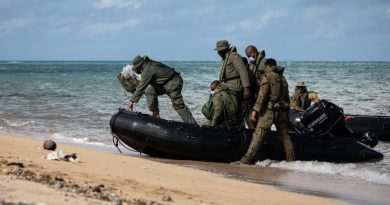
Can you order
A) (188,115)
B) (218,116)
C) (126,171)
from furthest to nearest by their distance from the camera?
(188,115) < (218,116) < (126,171)

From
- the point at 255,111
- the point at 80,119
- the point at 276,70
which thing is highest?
the point at 276,70

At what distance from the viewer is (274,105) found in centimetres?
910

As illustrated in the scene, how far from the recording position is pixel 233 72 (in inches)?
380

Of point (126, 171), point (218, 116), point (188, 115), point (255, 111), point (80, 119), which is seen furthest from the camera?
point (80, 119)

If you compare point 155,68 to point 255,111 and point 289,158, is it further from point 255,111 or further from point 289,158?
point 289,158

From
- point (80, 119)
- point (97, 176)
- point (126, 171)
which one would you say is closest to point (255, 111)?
point (126, 171)

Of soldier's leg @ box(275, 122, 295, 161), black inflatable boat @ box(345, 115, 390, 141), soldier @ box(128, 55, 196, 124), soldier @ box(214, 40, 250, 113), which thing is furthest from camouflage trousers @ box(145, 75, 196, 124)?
black inflatable boat @ box(345, 115, 390, 141)

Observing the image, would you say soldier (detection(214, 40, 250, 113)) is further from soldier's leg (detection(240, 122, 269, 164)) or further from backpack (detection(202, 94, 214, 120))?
soldier's leg (detection(240, 122, 269, 164))

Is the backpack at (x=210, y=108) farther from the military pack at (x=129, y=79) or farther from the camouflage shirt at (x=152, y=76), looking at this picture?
the military pack at (x=129, y=79)

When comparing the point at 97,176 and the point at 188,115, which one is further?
the point at 188,115

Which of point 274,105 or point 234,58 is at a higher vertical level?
point 234,58

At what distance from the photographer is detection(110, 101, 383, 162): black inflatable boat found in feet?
30.9

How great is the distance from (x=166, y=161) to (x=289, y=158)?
1.75 metres

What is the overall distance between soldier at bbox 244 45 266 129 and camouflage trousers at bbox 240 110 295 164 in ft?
1.84
